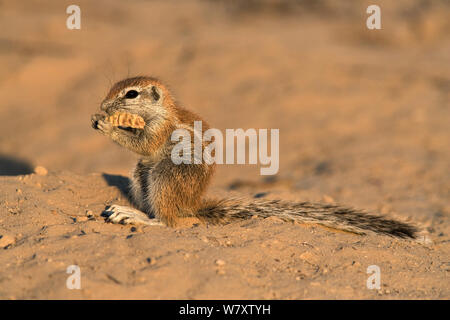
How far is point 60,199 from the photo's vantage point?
5.12 meters

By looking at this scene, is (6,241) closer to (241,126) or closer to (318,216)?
(318,216)

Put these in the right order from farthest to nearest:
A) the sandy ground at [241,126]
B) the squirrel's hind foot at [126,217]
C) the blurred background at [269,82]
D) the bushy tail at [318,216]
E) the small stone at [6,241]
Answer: the blurred background at [269,82]
the bushy tail at [318,216]
the squirrel's hind foot at [126,217]
the small stone at [6,241]
the sandy ground at [241,126]

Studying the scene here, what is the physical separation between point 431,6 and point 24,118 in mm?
10825

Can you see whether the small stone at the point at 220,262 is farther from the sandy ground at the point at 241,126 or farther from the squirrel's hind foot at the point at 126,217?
the squirrel's hind foot at the point at 126,217

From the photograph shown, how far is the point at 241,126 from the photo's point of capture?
34.9 ft

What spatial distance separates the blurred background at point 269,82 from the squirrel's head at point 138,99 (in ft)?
7.76

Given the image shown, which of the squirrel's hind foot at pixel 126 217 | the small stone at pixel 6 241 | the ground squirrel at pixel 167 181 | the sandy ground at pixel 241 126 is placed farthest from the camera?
the ground squirrel at pixel 167 181

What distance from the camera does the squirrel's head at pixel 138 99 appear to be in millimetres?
5141

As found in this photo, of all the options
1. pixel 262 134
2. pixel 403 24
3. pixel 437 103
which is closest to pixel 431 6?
pixel 403 24

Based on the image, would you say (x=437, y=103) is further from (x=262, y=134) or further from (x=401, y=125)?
(x=262, y=134)

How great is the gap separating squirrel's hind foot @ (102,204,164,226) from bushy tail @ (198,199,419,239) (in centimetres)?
50

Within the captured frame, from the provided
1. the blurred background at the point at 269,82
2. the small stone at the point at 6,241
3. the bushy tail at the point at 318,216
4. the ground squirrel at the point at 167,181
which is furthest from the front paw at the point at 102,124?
the blurred background at the point at 269,82

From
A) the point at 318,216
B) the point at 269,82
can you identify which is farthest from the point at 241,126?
the point at 318,216

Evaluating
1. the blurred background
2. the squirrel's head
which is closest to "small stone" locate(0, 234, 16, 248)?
the squirrel's head
